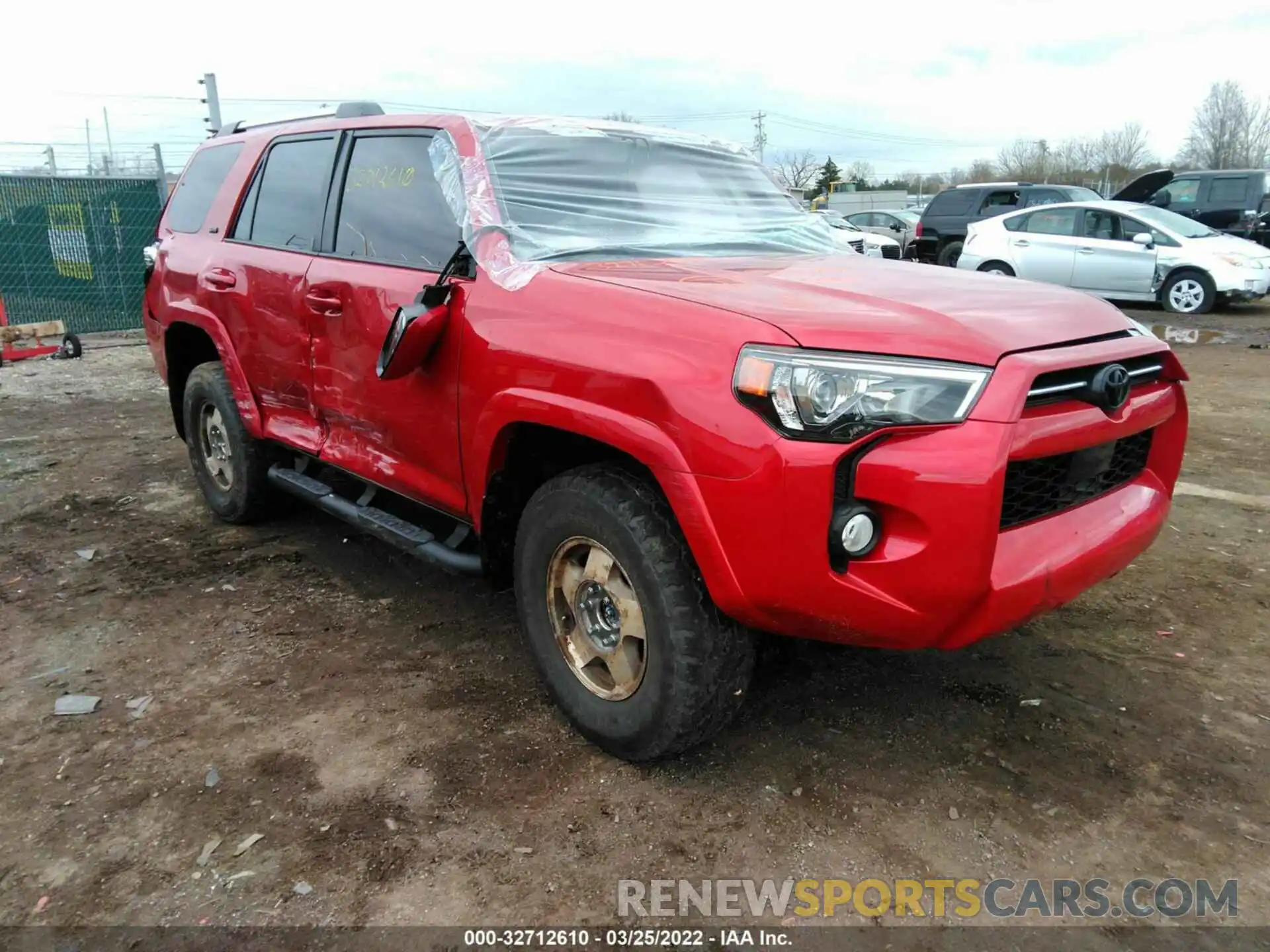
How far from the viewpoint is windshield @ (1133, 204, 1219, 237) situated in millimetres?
12320

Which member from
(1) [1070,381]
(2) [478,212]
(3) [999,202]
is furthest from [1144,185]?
(2) [478,212]

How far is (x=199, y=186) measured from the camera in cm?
480

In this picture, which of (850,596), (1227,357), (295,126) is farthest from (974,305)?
(1227,357)

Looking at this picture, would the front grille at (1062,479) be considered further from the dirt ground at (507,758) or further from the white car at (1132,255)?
the white car at (1132,255)

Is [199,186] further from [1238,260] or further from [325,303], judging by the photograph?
[1238,260]

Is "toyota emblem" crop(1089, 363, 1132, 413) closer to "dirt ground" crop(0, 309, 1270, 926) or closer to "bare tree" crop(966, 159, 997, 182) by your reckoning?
"dirt ground" crop(0, 309, 1270, 926)

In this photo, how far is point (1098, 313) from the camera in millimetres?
2598

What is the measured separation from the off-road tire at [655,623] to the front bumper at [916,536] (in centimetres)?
13

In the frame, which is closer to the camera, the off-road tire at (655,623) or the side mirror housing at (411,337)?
the off-road tire at (655,623)

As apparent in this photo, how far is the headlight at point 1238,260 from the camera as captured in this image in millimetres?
Result: 11922

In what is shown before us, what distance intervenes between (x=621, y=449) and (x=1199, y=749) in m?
2.00

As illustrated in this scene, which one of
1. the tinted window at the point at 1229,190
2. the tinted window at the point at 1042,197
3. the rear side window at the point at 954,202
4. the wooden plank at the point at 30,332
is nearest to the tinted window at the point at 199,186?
the wooden plank at the point at 30,332

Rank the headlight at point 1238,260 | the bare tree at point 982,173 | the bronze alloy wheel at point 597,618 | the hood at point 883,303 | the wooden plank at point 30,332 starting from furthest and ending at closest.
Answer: the bare tree at point 982,173 → the headlight at point 1238,260 → the wooden plank at point 30,332 → the bronze alloy wheel at point 597,618 → the hood at point 883,303

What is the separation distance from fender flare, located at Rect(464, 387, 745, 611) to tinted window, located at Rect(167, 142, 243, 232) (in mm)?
2802
